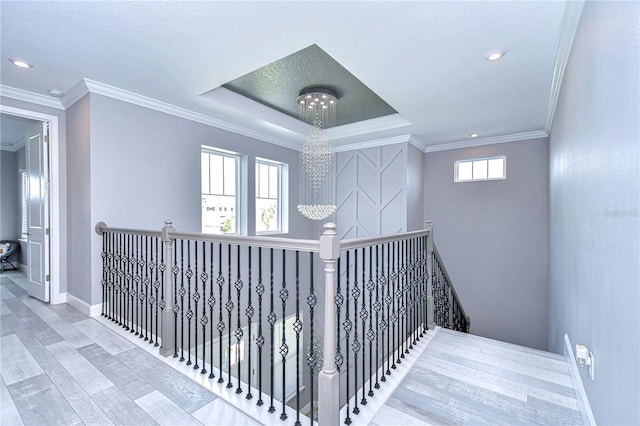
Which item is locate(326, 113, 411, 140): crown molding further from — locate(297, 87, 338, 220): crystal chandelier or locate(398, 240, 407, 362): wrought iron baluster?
locate(398, 240, 407, 362): wrought iron baluster

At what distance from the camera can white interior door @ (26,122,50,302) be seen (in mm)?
3537

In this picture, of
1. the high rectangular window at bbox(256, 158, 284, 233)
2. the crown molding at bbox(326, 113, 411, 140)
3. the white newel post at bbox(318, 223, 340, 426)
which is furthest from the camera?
the high rectangular window at bbox(256, 158, 284, 233)

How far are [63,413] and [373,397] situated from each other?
1827mm

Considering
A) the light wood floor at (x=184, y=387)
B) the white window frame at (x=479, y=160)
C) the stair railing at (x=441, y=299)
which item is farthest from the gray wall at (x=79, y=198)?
the white window frame at (x=479, y=160)

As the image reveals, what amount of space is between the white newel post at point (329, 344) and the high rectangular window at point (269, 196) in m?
3.85

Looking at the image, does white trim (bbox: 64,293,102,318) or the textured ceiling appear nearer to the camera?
the textured ceiling

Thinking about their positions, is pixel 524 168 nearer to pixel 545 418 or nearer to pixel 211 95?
pixel 545 418

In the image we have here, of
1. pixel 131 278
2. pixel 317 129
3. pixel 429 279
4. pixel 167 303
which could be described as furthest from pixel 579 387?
pixel 317 129

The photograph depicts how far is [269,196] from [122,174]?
99.3 inches

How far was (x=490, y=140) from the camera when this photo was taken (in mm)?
4996

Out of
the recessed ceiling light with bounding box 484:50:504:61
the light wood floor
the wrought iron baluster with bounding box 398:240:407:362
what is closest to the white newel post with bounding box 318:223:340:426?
the light wood floor

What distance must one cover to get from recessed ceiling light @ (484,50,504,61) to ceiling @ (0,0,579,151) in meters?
0.04

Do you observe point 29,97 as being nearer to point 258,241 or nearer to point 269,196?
point 269,196

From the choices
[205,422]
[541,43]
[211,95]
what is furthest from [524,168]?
[205,422]
